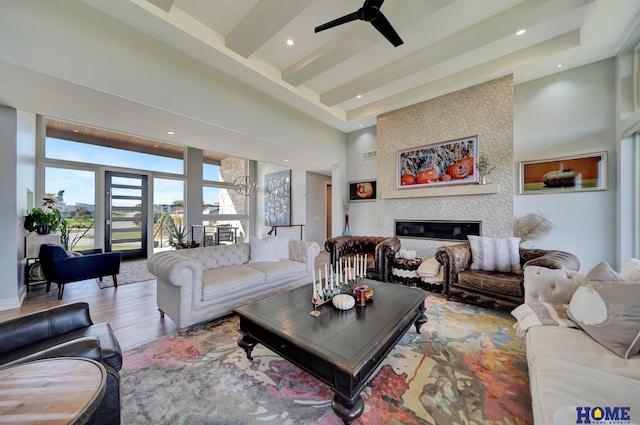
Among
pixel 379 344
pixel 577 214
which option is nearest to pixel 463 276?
pixel 379 344

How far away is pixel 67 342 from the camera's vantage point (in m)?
1.13

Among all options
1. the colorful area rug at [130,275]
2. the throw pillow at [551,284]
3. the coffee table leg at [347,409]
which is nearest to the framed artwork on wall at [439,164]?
the throw pillow at [551,284]

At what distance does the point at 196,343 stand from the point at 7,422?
1784mm

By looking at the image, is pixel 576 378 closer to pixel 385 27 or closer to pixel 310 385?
pixel 310 385

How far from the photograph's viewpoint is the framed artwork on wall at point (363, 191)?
6.13m

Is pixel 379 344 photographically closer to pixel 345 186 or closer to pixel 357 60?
pixel 357 60

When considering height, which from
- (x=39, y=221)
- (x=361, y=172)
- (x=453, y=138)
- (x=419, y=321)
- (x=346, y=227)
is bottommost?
(x=419, y=321)

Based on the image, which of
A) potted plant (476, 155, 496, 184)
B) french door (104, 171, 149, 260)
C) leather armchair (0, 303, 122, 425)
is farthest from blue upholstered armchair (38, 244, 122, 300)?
potted plant (476, 155, 496, 184)

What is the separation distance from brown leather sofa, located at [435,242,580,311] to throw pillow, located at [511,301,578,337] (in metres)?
0.83

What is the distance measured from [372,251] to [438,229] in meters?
1.54

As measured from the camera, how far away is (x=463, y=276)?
2934 mm

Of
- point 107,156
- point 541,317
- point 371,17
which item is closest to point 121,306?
point 107,156

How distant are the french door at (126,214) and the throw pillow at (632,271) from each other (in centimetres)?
812

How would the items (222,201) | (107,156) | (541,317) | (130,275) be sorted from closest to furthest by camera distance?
(541,317)
(130,275)
(107,156)
(222,201)
